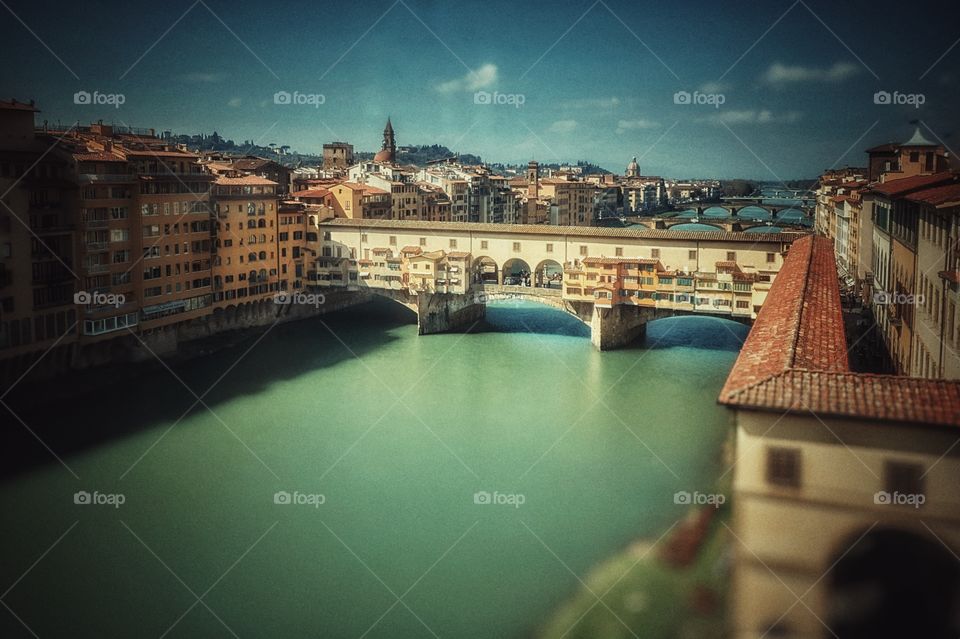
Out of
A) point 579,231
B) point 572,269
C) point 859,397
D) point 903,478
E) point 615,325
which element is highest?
point 579,231

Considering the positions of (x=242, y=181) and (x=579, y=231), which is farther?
(x=579, y=231)

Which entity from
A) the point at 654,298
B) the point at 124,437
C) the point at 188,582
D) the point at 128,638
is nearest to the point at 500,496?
the point at 188,582

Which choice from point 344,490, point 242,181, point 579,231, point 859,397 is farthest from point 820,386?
point 242,181

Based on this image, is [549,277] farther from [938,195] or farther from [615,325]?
[938,195]

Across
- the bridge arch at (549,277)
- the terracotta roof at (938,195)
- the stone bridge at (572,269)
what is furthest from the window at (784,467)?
the bridge arch at (549,277)

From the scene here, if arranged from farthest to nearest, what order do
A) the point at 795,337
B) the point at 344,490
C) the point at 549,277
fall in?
the point at 549,277, the point at 344,490, the point at 795,337

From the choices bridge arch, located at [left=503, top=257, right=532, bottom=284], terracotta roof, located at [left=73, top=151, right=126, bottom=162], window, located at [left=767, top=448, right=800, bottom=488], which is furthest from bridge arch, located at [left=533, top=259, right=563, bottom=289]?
window, located at [left=767, top=448, right=800, bottom=488]

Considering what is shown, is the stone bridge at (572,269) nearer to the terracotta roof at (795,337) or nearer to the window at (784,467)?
the terracotta roof at (795,337)

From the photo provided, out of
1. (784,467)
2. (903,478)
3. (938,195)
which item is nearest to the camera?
(903,478)
